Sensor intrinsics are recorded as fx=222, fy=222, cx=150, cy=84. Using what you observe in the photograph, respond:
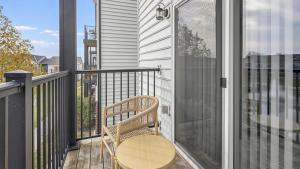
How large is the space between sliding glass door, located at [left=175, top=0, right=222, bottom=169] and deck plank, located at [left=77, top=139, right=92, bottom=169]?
1236 millimetres

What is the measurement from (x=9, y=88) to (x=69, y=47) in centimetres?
209

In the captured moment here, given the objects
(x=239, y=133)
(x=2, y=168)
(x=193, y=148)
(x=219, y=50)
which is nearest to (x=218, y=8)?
(x=219, y=50)

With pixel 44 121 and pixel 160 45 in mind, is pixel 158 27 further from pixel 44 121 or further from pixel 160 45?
→ pixel 44 121

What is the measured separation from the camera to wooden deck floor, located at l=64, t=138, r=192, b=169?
2.62 m

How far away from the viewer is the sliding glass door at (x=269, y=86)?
1291 millimetres

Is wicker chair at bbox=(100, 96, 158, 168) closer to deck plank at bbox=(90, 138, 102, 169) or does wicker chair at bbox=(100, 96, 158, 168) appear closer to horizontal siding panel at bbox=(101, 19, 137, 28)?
deck plank at bbox=(90, 138, 102, 169)

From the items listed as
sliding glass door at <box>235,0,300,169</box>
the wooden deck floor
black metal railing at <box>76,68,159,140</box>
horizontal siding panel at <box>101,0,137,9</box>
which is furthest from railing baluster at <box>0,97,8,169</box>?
horizontal siding panel at <box>101,0,137,9</box>

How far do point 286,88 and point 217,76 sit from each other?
70cm

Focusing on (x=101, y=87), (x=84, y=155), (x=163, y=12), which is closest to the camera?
(x=84, y=155)

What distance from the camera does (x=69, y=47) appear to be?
2945 millimetres

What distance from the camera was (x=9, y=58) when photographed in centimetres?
260

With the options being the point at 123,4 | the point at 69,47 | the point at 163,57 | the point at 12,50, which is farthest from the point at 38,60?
the point at 123,4

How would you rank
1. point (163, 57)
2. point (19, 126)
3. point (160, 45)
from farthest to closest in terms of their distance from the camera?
point (160, 45) → point (163, 57) → point (19, 126)

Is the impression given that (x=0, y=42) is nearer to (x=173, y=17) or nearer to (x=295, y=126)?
(x=173, y=17)
